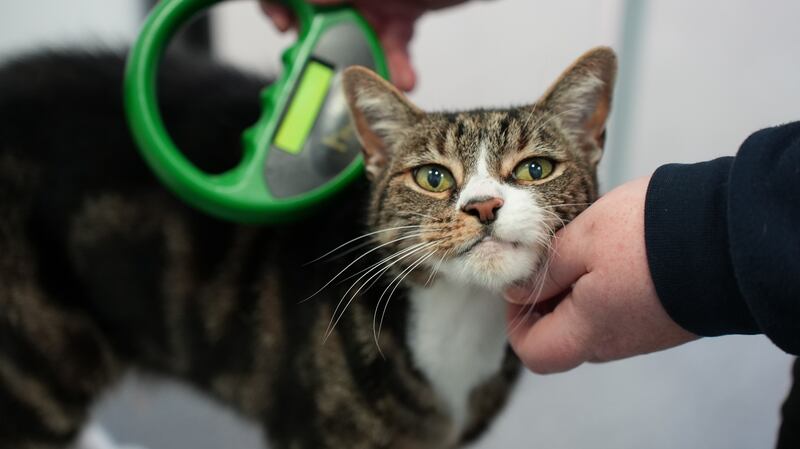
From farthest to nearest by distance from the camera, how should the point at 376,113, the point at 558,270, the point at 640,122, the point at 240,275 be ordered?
the point at 640,122, the point at 240,275, the point at 376,113, the point at 558,270

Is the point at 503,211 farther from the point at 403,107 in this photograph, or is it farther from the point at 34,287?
the point at 34,287

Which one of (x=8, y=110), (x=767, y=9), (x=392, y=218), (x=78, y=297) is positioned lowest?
(x=78, y=297)

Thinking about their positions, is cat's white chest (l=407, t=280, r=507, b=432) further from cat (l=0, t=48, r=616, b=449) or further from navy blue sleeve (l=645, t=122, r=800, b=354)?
navy blue sleeve (l=645, t=122, r=800, b=354)

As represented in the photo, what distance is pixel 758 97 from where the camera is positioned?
34.7 inches

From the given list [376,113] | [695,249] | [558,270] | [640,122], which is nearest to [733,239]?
[695,249]

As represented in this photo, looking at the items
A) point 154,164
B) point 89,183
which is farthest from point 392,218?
point 89,183

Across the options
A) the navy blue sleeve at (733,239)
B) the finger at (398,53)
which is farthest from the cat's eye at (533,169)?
the finger at (398,53)

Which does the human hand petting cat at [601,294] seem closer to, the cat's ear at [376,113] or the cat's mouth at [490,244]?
the cat's mouth at [490,244]

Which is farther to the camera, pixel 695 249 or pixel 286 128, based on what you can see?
pixel 286 128

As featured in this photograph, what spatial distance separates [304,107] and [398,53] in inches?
7.7

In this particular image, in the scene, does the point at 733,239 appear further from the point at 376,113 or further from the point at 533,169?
the point at 376,113

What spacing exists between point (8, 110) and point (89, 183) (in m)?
0.13

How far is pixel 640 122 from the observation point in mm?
979

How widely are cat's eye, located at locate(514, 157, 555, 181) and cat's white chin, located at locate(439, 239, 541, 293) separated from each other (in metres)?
0.08
